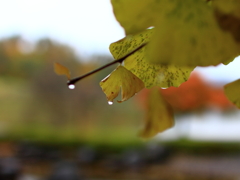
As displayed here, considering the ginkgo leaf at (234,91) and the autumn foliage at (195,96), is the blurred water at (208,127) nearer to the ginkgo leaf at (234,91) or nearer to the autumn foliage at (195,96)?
the autumn foliage at (195,96)

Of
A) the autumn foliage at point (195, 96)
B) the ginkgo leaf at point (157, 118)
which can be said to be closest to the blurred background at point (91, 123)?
the autumn foliage at point (195, 96)

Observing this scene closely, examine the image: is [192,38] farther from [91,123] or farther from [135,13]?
[91,123]

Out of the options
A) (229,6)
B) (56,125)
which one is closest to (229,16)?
(229,6)

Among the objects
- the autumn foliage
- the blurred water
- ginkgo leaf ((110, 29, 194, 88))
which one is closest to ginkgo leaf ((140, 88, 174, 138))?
ginkgo leaf ((110, 29, 194, 88))

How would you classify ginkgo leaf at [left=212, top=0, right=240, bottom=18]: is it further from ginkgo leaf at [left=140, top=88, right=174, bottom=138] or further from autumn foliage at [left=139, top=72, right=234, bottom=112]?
autumn foliage at [left=139, top=72, right=234, bottom=112]

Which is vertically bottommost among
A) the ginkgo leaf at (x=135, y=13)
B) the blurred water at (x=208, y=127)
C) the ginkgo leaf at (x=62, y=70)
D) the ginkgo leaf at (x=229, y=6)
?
the ginkgo leaf at (x=229, y=6)

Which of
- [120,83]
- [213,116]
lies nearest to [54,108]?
[213,116]

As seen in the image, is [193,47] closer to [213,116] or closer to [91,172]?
[91,172]
